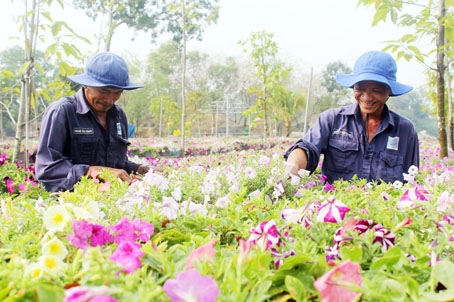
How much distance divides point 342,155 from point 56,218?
2100 millimetres

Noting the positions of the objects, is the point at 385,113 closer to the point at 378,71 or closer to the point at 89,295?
the point at 378,71

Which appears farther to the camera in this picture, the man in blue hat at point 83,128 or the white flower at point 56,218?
A: the man in blue hat at point 83,128

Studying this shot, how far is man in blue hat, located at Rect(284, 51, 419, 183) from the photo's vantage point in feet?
8.06

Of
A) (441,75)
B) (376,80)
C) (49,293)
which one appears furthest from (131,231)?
(441,75)

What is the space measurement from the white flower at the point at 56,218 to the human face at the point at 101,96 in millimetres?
1656

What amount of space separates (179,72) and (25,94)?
32384mm

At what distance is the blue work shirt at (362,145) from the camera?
100 inches

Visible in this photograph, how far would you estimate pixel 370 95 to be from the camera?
7.93 ft

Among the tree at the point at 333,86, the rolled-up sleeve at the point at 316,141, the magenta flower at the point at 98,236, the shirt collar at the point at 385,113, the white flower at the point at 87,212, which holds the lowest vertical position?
the magenta flower at the point at 98,236

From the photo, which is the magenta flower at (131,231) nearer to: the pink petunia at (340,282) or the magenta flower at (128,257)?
the magenta flower at (128,257)

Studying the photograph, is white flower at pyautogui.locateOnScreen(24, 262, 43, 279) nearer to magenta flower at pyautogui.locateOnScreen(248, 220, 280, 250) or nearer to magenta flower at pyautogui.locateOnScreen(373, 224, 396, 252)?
magenta flower at pyautogui.locateOnScreen(248, 220, 280, 250)

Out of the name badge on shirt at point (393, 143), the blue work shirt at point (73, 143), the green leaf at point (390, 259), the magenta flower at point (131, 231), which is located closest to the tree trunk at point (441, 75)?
the name badge on shirt at point (393, 143)

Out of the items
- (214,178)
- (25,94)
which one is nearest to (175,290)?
(214,178)

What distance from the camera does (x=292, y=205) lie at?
1225 millimetres
